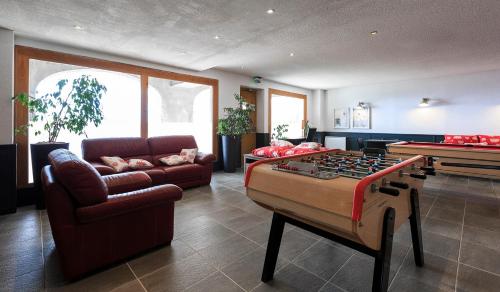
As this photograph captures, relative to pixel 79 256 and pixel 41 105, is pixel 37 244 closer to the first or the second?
pixel 79 256

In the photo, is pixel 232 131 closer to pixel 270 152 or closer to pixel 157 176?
pixel 270 152

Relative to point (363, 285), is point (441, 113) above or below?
above

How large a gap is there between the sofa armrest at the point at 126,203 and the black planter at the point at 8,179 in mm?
2318

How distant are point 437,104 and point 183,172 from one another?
6.72 m

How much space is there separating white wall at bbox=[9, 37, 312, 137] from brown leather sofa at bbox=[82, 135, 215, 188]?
44.4 inches

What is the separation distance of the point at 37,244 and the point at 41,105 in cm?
194

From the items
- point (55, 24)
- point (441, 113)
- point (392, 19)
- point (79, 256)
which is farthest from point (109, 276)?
point (441, 113)

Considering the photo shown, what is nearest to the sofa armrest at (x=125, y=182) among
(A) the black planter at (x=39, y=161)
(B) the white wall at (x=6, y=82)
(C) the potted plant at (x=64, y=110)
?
(A) the black planter at (x=39, y=161)

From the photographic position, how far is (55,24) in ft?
9.87

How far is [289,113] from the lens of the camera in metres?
8.02

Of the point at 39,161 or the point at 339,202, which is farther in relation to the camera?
the point at 39,161

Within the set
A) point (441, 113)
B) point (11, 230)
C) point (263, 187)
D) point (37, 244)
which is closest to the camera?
point (263, 187)

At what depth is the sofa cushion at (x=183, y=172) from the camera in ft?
12.6

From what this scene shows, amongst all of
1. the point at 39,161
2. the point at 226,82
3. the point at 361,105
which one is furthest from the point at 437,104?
the point at 39,161
